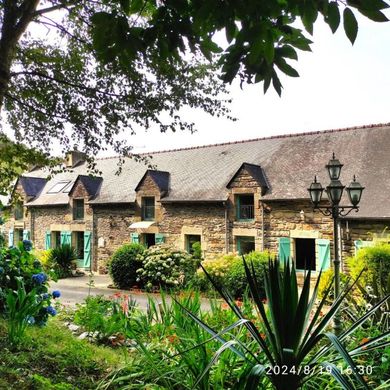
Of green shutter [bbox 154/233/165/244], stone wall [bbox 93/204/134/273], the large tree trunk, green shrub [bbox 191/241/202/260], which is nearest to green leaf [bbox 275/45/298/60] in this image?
the large tree trunk

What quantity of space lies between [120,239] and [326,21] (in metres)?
18.6

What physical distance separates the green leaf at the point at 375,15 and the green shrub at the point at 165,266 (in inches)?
499

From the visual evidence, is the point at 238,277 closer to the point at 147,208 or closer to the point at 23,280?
the point at 147,208

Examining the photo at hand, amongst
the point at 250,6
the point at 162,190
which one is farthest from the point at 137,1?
the point at 162,190

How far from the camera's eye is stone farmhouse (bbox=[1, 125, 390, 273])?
561 inches

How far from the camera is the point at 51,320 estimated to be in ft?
21.3

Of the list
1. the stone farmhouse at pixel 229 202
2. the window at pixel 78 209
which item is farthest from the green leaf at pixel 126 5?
the window at pixel 78 209

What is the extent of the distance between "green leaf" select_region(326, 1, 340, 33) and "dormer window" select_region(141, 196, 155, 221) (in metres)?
17.4

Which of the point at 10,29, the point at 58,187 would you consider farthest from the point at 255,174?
the point at 58,187

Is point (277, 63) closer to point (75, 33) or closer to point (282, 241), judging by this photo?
point (75, 33)

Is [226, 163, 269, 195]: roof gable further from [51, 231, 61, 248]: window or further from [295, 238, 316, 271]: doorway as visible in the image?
[51, 231, 61, 248]: window

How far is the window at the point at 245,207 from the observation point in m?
16.0

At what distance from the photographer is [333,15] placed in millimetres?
1897

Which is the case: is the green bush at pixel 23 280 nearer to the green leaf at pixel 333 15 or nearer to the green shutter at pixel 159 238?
the green leaf at pixel 333 15
